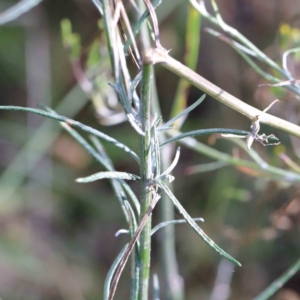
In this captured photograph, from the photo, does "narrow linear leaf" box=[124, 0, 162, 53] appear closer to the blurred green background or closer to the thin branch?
the thin branch

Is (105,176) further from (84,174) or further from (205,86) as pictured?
(84,174)

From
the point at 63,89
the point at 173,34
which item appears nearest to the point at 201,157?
the point at 173,34

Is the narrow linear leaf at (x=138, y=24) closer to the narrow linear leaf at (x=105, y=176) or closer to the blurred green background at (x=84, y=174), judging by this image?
the narrow linear leaf at (x=105, y=176)

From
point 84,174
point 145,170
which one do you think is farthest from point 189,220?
point 84,174

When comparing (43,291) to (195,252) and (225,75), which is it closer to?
(195,252)

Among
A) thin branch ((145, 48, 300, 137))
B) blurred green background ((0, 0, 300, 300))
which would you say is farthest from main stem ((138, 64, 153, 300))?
blurred green background ((0, 0, 300, 300))

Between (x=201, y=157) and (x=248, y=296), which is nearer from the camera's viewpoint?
(x=248, y=296)
